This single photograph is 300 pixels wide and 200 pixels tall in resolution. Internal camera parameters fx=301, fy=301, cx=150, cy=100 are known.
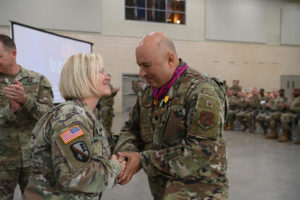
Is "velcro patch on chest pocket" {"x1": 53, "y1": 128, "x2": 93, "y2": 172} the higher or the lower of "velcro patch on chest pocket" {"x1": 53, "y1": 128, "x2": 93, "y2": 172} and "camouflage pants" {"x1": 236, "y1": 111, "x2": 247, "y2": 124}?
the higher

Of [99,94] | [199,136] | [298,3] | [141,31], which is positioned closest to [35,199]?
[99,94]

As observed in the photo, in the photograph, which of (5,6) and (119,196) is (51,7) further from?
(119,196)

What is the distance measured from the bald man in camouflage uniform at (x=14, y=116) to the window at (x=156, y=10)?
12.6 meters

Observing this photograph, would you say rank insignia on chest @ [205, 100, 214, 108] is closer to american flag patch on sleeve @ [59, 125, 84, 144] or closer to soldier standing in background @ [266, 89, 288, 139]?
american flag patch on sleeve @ [59, 125, 84, 144]

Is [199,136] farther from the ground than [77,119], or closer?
closer

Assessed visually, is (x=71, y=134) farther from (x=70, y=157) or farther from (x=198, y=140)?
(x=198, y=140)

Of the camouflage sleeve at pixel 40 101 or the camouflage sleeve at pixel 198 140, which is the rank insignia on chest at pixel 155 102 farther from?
the camouflage sleeve at pixel 40 101

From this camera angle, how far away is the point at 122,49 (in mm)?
14594

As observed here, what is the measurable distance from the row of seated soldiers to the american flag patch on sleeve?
7.22m

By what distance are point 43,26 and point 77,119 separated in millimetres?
12777

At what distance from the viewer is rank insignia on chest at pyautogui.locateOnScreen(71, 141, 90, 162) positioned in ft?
4.11

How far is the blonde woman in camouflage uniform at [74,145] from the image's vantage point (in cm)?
125

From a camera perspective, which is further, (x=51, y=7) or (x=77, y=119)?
(x=51, y=7)

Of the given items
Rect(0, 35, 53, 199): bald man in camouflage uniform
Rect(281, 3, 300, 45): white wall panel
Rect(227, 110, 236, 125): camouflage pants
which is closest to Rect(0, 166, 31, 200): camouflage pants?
Rect(0, 35, 53, 199): bald man in camouflage uniform
